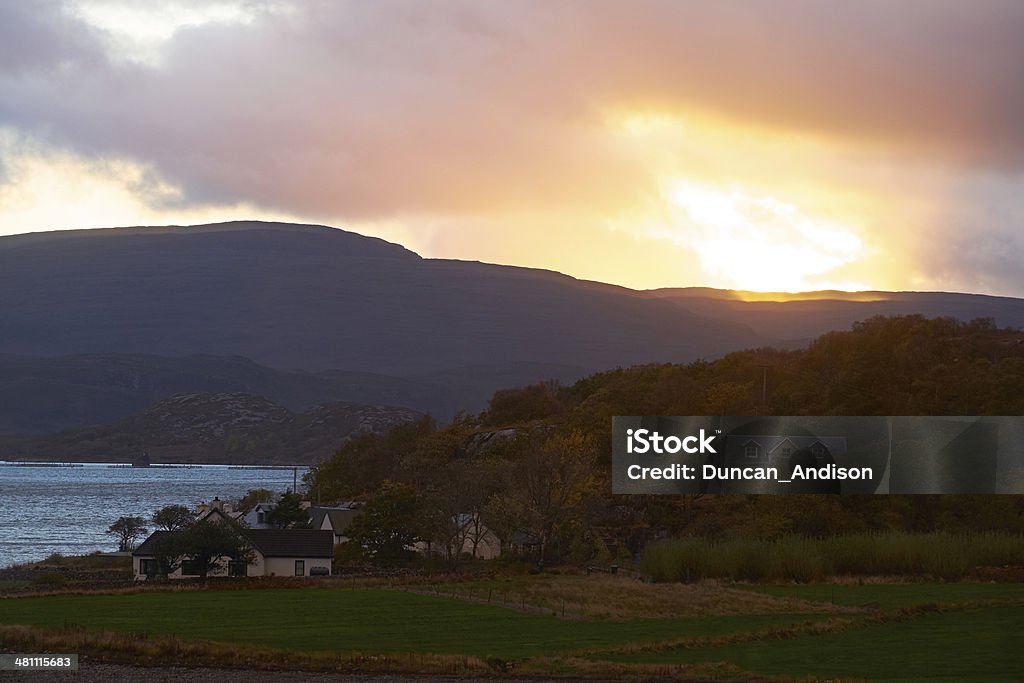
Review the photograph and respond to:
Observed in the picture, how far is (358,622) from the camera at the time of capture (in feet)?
162

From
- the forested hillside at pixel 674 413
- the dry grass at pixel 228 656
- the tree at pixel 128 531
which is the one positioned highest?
the forested hillside at pixel 674 413

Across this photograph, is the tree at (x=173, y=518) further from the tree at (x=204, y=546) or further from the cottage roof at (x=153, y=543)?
the tree at (x=204, y=546)

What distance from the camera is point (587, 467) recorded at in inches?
3462

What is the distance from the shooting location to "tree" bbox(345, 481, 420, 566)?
86.5 m

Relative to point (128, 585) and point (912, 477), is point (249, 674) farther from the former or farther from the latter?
point (912, 477)

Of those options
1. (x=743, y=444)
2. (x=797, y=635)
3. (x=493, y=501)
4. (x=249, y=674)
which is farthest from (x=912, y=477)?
(x=249, y=674)

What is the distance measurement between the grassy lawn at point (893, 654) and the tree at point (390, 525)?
41716 mm

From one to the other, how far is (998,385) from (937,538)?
36.4 metres

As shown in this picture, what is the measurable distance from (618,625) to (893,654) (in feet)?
38.4

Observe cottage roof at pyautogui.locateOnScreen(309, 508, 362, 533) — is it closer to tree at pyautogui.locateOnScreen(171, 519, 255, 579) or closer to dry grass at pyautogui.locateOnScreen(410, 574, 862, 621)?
tree at pyautogui.locateOnScreen(171, 519, 255, 579)

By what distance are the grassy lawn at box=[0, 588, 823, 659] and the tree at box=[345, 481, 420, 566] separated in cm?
2433

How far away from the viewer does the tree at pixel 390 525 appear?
86.5m

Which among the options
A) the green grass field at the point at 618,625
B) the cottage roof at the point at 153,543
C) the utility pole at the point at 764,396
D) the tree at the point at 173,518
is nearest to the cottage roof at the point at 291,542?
the tree at the point at 173,518

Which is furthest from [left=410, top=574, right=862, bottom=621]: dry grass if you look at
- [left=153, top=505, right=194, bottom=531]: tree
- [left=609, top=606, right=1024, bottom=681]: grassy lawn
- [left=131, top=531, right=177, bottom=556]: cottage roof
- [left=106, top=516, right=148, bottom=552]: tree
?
[left=106, top=516, right=148, bottom=552]: tree
